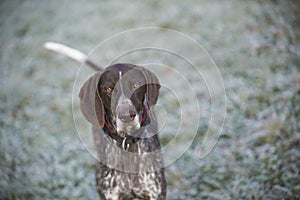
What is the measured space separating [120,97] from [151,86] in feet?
1.02

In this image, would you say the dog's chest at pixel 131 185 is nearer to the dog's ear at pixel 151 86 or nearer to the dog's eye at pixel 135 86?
the dog's ear at pixel 151 86

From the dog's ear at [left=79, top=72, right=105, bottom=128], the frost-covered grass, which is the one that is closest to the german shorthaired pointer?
the dog's ear at [left=79, top=72, right=105, bottom=128]

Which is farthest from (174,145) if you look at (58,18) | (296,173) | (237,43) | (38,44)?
(58,18)

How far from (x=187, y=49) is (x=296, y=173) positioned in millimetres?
3646

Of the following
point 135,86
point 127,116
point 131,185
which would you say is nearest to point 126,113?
point 127,116

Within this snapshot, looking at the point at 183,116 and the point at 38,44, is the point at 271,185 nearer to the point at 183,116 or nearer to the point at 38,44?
the point at 183,116

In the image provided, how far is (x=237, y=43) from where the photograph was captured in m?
7.51

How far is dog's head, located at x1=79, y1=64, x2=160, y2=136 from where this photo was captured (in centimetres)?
326

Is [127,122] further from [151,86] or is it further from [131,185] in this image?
[131,185]

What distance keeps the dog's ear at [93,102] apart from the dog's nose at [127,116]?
0.99 ft

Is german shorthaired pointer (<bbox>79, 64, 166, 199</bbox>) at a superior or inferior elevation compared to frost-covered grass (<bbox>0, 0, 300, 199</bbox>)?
inferior

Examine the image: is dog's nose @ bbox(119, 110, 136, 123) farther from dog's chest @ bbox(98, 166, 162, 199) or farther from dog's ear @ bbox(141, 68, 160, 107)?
dog's chest @ bbox(98, 166, 162, 199)

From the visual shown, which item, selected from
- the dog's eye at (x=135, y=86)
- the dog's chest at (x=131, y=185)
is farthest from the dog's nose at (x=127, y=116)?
the dog's chest at (x=131, y=185)

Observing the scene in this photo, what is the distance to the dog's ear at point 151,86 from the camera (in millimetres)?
3432
